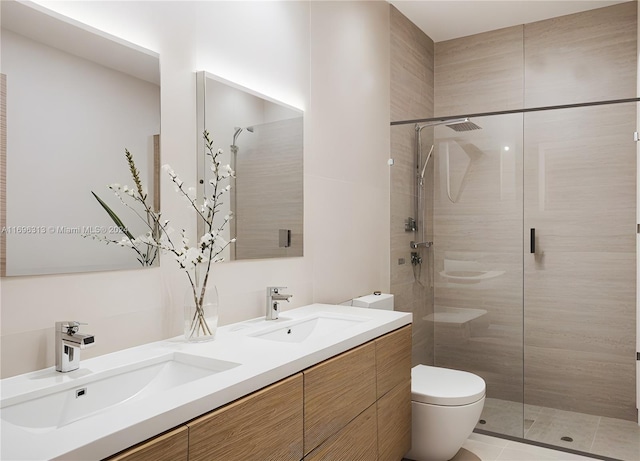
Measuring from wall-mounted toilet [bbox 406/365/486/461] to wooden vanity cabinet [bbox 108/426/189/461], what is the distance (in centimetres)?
156

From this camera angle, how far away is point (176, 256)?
1.67m

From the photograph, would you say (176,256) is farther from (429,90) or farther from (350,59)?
(429,90)

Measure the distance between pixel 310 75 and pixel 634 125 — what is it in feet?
5.82

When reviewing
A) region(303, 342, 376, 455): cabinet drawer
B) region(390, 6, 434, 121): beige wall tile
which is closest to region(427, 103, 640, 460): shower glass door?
region(390, 6, 434, 121): beige wall tile

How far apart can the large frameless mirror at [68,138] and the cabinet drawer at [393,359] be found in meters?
0.94

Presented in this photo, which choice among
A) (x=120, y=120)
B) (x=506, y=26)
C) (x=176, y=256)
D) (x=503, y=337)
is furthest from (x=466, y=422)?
(x=506, y=26)

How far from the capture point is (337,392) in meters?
1.62

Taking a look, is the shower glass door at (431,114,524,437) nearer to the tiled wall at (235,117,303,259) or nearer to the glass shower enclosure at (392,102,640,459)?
the glass shower enclosure at (392,102,640,459)

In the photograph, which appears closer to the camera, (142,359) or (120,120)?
(142,359)

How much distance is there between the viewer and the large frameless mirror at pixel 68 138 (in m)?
1.25

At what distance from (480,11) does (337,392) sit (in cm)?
289

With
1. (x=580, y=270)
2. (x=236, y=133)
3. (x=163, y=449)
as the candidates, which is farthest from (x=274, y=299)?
(x=580, y=270)

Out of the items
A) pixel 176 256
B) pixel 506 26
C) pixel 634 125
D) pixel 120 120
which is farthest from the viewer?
pixel 506 26

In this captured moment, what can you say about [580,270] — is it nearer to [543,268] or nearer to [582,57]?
[543,268]
